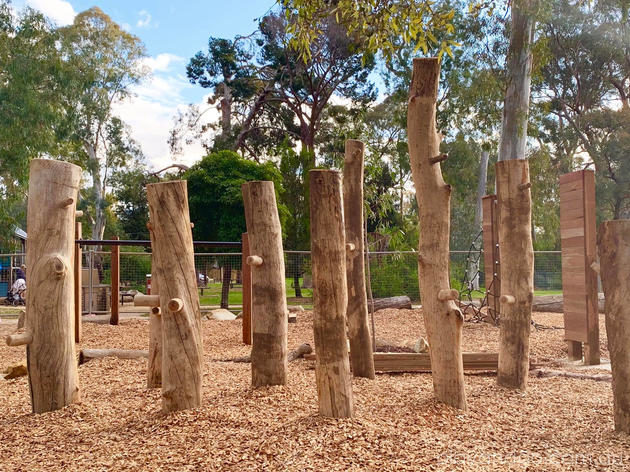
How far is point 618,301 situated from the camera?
11.5ft

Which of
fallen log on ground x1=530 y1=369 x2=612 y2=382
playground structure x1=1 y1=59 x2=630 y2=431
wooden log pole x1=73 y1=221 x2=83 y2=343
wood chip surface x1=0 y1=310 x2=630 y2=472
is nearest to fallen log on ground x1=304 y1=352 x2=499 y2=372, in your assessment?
fallen log on ground x1=530 y1=369 x2=612 y2=382

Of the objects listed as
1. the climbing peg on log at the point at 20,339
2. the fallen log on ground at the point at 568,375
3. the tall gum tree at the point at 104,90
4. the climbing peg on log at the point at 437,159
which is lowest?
the fallen log on ground at the point at 568,375

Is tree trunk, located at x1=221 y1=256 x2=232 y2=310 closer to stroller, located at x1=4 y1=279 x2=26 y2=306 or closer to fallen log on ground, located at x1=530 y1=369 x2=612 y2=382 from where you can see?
stroller, located at x1=4 y1=279 x2=26 y2=306

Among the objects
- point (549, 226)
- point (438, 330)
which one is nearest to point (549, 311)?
point (438, 330)

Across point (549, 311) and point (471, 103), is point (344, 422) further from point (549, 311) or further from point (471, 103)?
point (471, 103)

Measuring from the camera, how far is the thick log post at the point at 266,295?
169 inches

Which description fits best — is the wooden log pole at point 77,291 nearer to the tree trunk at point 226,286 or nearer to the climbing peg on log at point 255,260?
the climbing peg on log at point 255,260

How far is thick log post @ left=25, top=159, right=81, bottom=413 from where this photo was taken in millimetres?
3908

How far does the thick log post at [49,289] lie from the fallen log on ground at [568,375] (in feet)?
13.2

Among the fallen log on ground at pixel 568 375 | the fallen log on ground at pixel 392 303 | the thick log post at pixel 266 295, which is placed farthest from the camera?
the fallen log on ground at pixel 392 303

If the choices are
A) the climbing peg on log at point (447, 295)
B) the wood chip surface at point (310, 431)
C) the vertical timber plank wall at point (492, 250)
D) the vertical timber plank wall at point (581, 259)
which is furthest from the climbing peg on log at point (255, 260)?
the vertical timber plank wall at point (492, 250)

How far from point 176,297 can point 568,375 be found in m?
3.74

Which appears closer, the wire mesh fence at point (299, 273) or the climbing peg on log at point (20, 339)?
the climbing peg on log at point (20, 339)

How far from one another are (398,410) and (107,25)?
28.0 meters
